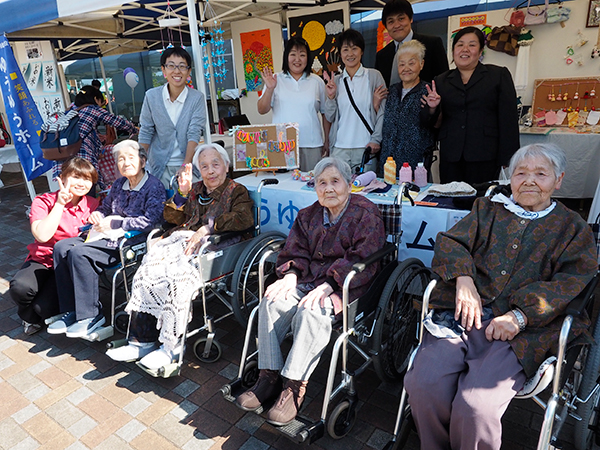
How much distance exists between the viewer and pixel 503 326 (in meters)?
1.75

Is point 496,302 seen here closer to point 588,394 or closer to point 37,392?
point 588,394

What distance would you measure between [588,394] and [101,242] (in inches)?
115

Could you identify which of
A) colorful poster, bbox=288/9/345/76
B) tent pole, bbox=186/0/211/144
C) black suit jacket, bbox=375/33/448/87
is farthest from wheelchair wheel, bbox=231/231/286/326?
colorful poster, bbox=288/9/345/76

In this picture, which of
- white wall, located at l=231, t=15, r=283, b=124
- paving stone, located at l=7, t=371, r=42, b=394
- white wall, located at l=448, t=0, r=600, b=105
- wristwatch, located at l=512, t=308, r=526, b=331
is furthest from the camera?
white wall, located at l=231, t=15, r=283, b=124

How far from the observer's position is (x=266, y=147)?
145 inches

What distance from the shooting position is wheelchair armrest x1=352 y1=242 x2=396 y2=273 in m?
2.08

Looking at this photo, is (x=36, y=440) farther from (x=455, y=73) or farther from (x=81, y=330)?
(x=455, y=73)

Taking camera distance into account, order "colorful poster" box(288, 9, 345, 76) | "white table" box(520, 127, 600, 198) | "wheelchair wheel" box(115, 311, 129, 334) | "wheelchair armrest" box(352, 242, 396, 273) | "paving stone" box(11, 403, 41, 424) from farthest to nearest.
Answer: "colorful poster" box(288, 9, 345, 76) < "white table" box(520, 127, 600, 198) < "wheelchair wheel" box(115, 311, 129, 334) < "paving stone" box(11, 403, 41, 424) < "wheelchair armrest" box(352, 242, 396, 273)

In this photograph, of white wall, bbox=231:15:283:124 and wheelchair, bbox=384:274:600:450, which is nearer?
wheelchair, bbox=384:274:600:450

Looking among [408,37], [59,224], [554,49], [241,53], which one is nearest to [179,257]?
[59,224]

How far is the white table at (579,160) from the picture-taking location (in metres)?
4.86

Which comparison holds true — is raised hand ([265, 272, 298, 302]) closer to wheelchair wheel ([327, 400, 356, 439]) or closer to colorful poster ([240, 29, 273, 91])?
wheelchair wheel ([327, 400, 356, 439])

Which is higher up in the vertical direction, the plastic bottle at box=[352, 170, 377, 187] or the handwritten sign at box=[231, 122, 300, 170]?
the handwritten sign at box=[231, 122, 300, 170]

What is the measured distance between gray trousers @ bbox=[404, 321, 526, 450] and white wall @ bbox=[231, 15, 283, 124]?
6699 millimetres
